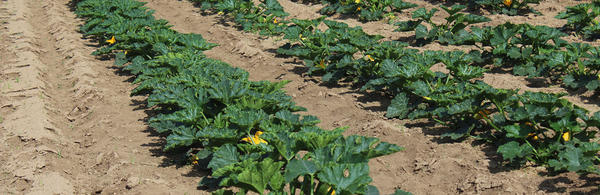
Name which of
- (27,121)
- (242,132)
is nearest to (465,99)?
(242,132)

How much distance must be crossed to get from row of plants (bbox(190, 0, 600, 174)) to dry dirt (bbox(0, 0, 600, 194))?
5.9 inches

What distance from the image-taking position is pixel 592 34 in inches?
290

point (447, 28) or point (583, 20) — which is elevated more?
point (583, 20)

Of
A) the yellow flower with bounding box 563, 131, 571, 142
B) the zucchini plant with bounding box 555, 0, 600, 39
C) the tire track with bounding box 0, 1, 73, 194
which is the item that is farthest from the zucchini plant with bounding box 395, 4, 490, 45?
the tire track with bounding box 0, 1, 73, 194

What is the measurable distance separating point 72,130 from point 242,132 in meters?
2.34

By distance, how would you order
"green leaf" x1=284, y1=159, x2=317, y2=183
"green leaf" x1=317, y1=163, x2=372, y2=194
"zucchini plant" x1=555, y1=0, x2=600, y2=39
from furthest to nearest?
"zucchini plant" x1=555, y1=0, x2=600, y2=39, "green leaf" x1=284, y1=159, x2=317, y2=183, "green leaf" x1=317, y1=163, x2=372, y2=194

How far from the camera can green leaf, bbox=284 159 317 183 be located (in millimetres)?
Answer: 3256

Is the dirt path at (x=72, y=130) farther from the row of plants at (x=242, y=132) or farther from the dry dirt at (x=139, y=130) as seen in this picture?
the row of plants at (x=242, y=132)

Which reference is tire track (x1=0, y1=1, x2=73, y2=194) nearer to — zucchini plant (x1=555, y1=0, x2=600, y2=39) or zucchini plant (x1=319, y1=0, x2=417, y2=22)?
zucchini plant (x1=319, y1=0, x2=417, y2=22)

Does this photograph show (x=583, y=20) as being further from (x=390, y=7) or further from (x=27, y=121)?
(x=27, y=121)

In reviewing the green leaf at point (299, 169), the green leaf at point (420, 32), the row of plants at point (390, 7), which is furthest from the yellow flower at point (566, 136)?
the row of plants at point (390, 7)

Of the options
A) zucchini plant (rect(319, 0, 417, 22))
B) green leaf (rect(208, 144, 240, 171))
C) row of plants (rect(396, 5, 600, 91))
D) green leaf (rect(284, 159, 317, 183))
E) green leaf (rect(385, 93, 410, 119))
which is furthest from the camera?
zucchini plant (rect(319, 0, 417, 22))

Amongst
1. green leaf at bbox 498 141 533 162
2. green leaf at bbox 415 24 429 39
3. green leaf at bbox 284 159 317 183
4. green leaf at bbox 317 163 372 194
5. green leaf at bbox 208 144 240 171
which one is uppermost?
green leaf at bbox 317 163 372 194

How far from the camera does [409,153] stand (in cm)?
485
